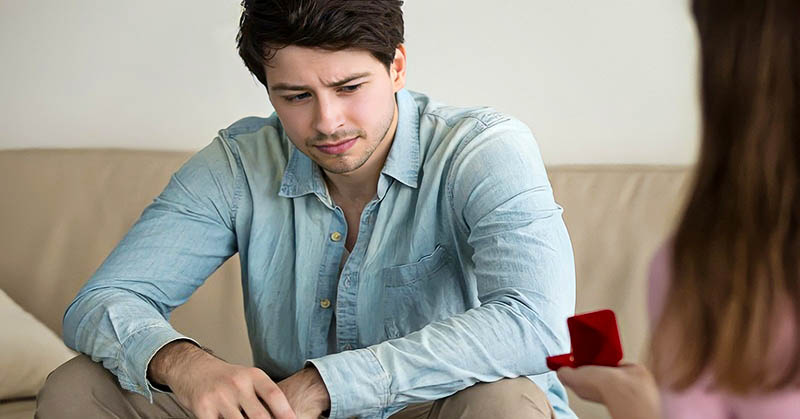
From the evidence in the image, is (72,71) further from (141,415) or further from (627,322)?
(627,322)

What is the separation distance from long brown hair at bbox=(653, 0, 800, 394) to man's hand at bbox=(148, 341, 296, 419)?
0.72 m

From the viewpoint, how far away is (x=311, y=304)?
1840mm

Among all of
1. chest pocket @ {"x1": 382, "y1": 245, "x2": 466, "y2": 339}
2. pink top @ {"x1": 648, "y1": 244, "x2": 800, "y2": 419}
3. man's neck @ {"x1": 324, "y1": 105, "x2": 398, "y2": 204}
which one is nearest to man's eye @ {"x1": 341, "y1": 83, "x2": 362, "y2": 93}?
man's neck @ {"x1": 324, "y1": 105, "x2": 398, "y2": 204}

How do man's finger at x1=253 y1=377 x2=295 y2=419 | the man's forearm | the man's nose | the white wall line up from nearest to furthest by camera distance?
man's finger at x1=253 y1=377 x2=295 y2=419, the man's forearm, the man's nose, the white wall

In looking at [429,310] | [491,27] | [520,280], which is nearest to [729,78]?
[520,280]

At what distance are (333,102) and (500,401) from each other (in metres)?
0.53

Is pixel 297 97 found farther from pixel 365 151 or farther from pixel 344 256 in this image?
pixel 344 256

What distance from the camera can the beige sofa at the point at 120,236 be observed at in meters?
2.07

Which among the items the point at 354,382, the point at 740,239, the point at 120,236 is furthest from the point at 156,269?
the point at 740,239

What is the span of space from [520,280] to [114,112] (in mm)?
1424

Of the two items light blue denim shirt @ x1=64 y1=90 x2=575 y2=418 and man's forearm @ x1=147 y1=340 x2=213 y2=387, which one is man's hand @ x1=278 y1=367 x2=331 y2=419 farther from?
man's forearm @ x1=147 y1=340 x2=213 y2=387

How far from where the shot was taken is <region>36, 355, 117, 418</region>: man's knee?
1.58 m

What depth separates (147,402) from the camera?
171 cm

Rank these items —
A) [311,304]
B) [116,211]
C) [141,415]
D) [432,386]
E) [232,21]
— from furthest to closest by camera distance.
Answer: [232,21], [116,211], [311,304], [141,415], [432,386]
